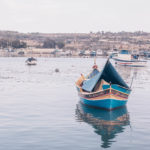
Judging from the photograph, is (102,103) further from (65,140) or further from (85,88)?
(65,140)

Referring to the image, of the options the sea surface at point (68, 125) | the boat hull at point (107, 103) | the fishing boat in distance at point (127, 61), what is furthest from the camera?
the fishing boat in distance at point (127, 61)

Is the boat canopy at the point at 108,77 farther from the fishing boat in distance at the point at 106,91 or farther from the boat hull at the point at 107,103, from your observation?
the boat hull at the point at 107,103

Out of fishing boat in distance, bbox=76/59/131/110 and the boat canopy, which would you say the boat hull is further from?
the boat canopy

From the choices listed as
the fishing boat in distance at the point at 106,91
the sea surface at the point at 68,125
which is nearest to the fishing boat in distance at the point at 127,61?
the sea surface at the point at 68,125

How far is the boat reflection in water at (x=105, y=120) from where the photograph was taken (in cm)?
2323

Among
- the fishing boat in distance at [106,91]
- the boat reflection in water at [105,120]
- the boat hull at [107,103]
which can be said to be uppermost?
the fishing boat in distance at [106,91]

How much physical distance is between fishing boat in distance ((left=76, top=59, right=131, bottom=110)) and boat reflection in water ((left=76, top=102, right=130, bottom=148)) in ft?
2.00

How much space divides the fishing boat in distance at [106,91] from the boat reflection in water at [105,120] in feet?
2.00

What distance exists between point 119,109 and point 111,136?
9352 millimetres

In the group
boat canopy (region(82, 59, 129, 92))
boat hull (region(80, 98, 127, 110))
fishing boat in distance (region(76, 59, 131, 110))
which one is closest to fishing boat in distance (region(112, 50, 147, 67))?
fishing boat in distance (region(76, 59, 131, 110))

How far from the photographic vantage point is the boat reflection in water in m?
23.2

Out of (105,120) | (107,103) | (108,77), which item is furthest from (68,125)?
(108,77)

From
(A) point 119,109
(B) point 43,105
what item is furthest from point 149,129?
(B) point 43,105

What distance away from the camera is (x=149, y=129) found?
24.7 metres
